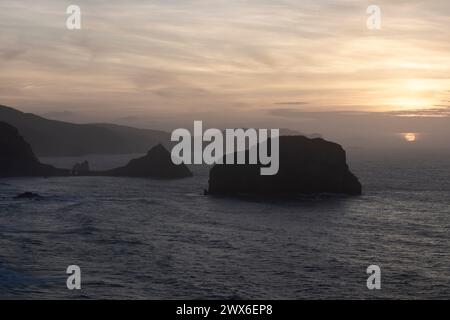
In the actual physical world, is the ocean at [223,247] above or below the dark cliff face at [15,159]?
below

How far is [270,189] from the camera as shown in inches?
5276

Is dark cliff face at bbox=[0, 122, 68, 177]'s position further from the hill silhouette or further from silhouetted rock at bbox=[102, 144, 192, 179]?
silhouetted rock at bbox=[102, 144, 192, 179]

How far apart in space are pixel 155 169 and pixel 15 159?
4481 centimetres

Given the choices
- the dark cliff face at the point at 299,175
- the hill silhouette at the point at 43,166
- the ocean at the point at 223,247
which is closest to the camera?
the ocean at the point at 223,247

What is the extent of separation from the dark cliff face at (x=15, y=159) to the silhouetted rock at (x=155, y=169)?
2087 cm

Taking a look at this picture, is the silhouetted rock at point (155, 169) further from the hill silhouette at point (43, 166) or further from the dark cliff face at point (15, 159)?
the dark cliff face at point (15, 159)

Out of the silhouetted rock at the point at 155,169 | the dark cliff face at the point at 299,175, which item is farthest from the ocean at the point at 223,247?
the silhouetted rock at the point at 155,169

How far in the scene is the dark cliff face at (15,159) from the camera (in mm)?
182750

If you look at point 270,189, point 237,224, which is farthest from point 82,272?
point 270,189

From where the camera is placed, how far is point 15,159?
185 meters

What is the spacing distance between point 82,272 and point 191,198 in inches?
2862

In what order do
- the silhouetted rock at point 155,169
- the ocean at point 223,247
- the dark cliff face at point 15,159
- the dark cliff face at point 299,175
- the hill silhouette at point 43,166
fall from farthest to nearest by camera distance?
the silhouetted rock at point 155,169
the hill silhouette at point 43,166
the dark cliff face at point 15,159
the dark cliff face at point 299,175
the ocean at point 223,247

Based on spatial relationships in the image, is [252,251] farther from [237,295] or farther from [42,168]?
[42,168]
